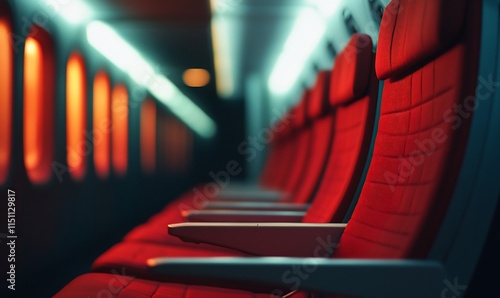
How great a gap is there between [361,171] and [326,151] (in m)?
1.10

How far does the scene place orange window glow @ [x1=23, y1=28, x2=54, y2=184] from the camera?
4617mm

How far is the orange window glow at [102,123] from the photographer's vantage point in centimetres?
695

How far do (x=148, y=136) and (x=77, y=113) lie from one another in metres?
5.37

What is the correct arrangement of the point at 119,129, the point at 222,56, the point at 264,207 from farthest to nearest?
1. the point at 222,56
2. the point at 119,129
3. the point at 264,207

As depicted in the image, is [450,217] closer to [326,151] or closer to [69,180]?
[326,151]

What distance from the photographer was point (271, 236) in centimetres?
215

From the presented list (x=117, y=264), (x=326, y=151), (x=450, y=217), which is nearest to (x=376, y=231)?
(x=450, y=217)

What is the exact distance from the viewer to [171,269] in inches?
52.6

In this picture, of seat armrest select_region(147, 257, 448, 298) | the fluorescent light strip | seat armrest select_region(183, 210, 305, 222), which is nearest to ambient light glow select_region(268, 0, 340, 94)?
the fluorescent light strip

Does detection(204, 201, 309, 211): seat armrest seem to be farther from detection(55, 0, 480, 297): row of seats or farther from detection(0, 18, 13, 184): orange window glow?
detection(0, 18, 13, 184): orange window glow

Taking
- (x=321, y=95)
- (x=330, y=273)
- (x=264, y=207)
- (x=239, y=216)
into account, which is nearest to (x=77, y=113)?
(x=321, y=95)

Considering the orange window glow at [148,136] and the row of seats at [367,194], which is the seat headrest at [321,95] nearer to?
the row of seats at [367,194]

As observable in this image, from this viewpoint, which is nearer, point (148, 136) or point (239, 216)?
point (239, 216)

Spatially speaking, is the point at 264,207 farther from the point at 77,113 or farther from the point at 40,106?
the point at 77,113
